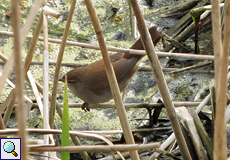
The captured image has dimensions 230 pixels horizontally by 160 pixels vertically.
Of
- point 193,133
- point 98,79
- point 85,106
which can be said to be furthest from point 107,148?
point 98,79

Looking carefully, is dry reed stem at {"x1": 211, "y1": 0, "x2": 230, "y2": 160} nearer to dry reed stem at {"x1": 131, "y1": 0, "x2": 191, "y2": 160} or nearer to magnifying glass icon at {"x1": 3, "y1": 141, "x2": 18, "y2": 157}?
dry reed stem at {"x1": 131, "y1": 0, "x2": 191, "y2": 160}

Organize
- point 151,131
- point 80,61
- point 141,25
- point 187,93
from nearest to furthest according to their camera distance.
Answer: point 141,25 → point 151,131 → point 187,93 → point 80,61

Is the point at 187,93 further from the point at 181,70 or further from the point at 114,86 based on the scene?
the point at 114,86

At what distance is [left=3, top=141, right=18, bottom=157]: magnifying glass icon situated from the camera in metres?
1.36

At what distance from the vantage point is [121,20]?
4.84m

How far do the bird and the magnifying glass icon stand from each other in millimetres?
1732

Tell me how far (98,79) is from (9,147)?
1899mm

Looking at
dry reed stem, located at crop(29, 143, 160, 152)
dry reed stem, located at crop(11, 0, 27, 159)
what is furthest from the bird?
dry reed stem, located at crop(11, 0, 27, 159)

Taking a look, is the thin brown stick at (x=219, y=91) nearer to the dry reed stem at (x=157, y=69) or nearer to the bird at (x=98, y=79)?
the dry reed stem at (x=157, y=69)

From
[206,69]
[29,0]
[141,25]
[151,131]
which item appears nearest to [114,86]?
[141,25]

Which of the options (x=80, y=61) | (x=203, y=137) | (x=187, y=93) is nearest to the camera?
(x=203, y=137)

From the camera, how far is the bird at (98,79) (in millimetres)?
3133

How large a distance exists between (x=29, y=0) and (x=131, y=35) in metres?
1.84

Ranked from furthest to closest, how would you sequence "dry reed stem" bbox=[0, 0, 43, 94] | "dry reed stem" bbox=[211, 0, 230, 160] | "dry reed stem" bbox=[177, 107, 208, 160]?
"dry reed stem" bbox=[177, 107, 208, 160]
"dry reed stem" bbox=[211, 0, 230, 160]
"dry reed stem" bbox=[0, 0, 43, 94]
